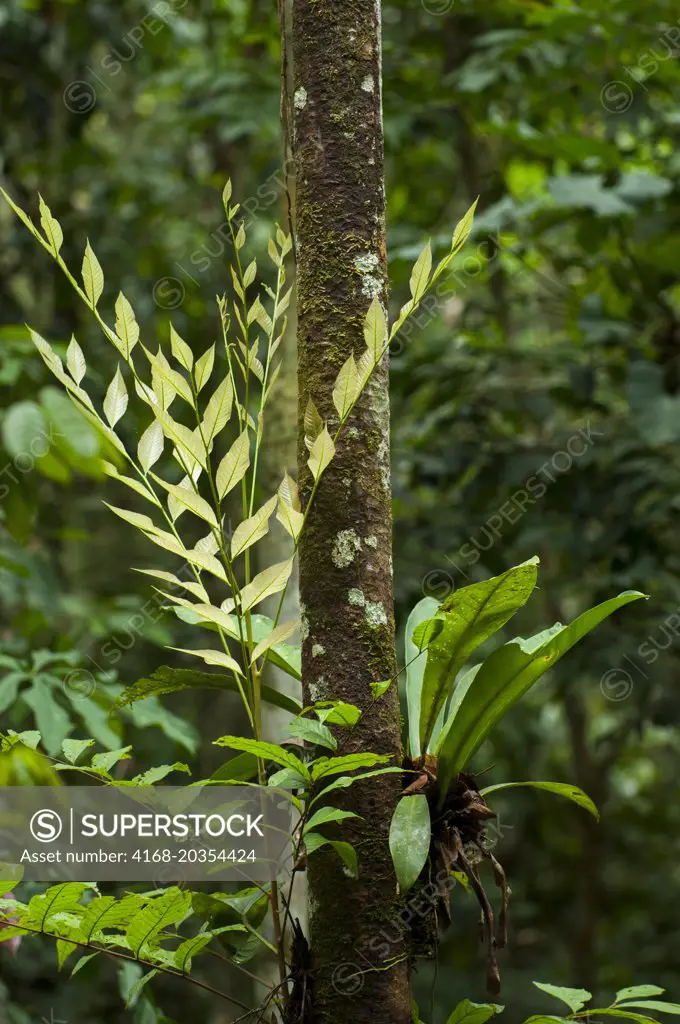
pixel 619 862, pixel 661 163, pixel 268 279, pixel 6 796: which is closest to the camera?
pixel 6 796

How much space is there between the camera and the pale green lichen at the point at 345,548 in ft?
2.89

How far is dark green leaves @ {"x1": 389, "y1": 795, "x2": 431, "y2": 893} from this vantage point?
2.56ft

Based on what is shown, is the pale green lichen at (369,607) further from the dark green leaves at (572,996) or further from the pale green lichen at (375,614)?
the dark green leaves at (572,996)

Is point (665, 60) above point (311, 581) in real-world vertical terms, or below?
above

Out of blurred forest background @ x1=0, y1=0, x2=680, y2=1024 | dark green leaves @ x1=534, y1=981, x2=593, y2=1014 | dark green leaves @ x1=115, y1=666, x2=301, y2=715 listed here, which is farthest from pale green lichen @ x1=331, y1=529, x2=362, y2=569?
dark green leaves @ x1=534, y1=981, x2=593, y2=1014

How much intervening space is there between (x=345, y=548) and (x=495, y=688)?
7.1 inches

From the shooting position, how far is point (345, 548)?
883 millimetres

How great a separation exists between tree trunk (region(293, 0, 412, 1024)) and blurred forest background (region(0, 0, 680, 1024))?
0.84 feet

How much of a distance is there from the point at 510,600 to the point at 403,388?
179 centimetres

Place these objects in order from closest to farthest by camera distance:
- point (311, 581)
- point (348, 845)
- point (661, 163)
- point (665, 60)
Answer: point (348, 845), point (311, 581), point (665, 60), point (661, 163)

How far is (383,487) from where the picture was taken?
3.02 ft

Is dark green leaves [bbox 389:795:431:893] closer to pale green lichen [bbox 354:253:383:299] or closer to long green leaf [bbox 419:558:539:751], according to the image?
long green leaf [bbox 419:558:539:751]

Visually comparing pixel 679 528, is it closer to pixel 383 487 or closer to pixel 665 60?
pixel 665 60

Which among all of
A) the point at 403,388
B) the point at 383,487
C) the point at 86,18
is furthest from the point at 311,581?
the point at 86,18
